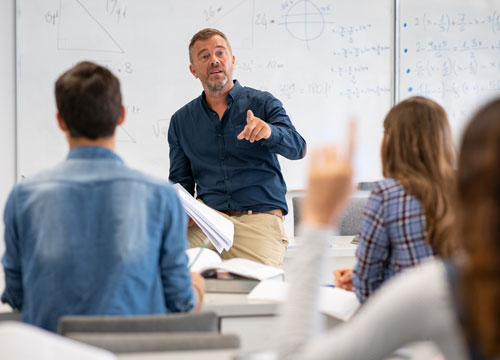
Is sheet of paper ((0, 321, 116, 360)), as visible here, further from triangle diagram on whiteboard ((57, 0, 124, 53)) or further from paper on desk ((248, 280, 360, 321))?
triangle diagram on whiteboard ((57, 0, 124, 53))

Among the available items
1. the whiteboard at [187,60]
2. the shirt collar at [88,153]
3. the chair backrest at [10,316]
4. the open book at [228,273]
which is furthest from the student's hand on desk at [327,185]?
the whiteboard at [187,60]

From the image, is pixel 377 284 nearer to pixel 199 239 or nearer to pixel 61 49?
pixel 199 239

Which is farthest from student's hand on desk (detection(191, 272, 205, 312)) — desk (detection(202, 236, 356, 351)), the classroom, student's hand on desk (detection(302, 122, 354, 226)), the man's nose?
the classroom

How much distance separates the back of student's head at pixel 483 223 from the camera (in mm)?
726

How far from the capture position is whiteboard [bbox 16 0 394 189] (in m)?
3.81

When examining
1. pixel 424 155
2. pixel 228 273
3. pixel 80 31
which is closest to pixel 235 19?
pixel 80 31

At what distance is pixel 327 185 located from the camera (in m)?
0.89

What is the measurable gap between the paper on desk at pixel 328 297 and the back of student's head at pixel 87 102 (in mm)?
644

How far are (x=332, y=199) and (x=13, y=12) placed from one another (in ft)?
11.3

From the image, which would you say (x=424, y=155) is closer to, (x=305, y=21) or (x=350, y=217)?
(x=350, y=217)

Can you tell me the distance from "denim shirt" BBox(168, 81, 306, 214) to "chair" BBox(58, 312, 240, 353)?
5.98ft

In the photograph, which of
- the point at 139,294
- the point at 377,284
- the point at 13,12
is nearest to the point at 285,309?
the point at 139,294

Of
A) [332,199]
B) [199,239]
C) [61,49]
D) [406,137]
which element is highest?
[61,49]

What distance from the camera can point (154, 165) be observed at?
398cm
